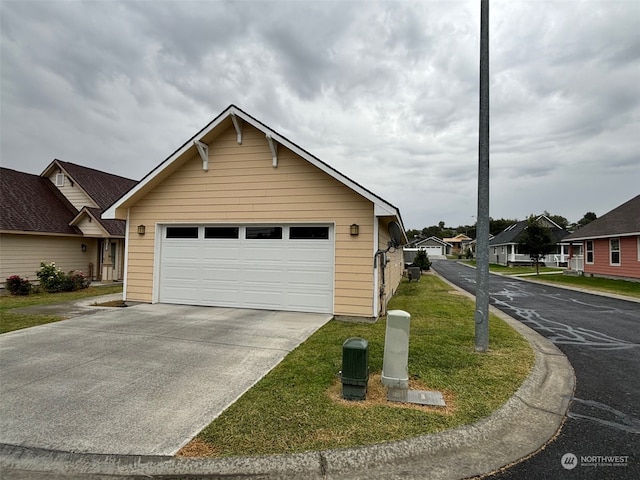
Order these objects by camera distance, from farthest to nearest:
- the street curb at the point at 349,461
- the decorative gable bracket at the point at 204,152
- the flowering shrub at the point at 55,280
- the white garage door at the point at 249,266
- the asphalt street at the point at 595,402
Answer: the flowering shrub at the point at 55,280 → the decorative gable bracket at the point at 204,152 → the white garage door at the point at 249,266 → the asphalt street at the point at 595,402 → the street curb at the point at 349,461

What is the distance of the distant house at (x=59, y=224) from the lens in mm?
15176

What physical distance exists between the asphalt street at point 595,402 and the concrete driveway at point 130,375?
3.14 metres

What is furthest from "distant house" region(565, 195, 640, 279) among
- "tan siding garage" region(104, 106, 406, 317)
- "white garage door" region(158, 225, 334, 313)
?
"white garage door" region(158, 225, 334, 313)

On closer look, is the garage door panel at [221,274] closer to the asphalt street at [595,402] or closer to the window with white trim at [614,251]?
the asphalt street at [595,402]

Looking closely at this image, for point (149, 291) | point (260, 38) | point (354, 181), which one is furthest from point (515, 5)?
point (149, 291)

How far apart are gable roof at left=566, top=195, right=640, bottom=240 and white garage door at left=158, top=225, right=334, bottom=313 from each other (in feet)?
64.4

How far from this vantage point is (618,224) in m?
20.9

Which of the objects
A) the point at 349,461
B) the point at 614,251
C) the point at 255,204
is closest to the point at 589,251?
the point at 614,251

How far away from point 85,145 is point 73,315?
12.8 metres

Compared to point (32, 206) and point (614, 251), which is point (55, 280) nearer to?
point (32, 206)

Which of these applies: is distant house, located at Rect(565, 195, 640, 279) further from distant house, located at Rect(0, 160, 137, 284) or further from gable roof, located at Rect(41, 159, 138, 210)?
gable roof, located at Rect(41, 159, 138, 210)

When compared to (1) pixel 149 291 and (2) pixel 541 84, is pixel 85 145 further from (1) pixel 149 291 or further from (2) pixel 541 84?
(2) pixel 541 84

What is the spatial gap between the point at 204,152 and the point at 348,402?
8221 mm

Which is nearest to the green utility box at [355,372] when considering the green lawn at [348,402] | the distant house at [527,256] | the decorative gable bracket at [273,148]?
the green lawn at [348,402]
